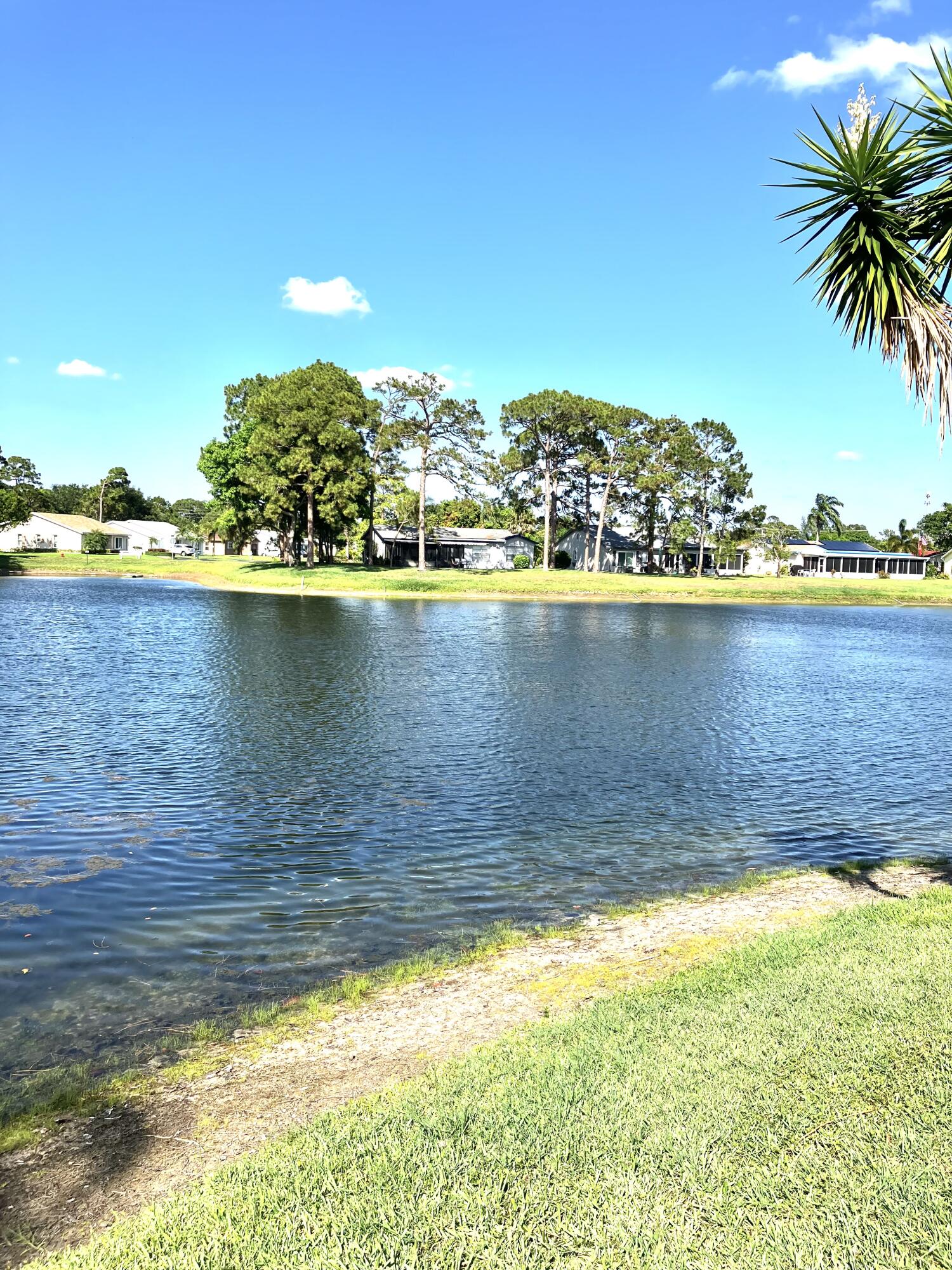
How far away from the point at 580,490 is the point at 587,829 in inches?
3715

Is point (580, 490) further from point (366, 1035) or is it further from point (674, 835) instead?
point (366, 1035)

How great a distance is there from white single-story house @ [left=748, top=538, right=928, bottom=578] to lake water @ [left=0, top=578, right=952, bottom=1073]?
318ft

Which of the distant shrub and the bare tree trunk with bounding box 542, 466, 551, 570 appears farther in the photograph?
the distant shrub

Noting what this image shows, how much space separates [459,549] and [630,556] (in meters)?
26.5

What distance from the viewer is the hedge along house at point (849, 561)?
129m

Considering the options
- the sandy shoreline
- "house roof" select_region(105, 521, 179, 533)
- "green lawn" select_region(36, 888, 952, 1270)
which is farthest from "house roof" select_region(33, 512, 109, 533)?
"green lawn" select_region(36, 888, 952, 1270)

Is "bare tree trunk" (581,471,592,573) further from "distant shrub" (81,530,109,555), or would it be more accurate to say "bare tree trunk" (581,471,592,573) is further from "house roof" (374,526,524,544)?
"distant shrub" (81,530,109,555)

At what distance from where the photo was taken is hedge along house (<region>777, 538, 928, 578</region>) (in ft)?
422

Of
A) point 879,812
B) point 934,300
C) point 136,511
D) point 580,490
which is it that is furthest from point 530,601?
point 136,511

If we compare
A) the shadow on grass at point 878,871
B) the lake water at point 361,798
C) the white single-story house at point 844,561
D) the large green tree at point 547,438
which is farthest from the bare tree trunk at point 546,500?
the shadow on grass at point 878,871

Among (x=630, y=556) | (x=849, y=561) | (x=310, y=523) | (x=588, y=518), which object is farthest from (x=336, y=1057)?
(x=849, y=561)

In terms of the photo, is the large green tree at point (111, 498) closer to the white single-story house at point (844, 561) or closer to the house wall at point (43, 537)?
the house wall at point (43, 537)

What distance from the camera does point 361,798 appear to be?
16.3 meters

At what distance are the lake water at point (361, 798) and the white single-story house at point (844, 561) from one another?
3820 inches
